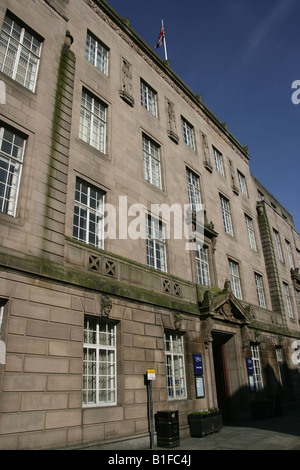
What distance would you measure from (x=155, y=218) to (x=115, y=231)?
3.13 meters

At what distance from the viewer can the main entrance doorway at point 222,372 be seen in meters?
18.8

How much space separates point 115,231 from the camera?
45.7 feet

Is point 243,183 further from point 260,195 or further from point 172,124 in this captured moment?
point 172,124

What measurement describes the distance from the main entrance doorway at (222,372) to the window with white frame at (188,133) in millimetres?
12061

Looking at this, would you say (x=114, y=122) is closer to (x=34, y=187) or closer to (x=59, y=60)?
(x=59, y=60)

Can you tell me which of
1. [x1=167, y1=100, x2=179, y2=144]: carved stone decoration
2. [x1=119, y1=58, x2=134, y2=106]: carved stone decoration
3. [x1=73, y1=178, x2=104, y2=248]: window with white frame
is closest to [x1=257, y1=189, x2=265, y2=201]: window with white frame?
[x1=167, y1=100, x2=179, y2=144]: carved stone decoration

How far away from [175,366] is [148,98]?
1435 cm

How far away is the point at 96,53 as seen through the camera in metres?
17.3

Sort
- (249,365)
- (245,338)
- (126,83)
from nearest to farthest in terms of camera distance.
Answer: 1. (126,83)
2. (245,338)
3. (249,365)

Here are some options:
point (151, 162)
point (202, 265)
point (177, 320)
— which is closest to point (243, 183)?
point (202, 265)

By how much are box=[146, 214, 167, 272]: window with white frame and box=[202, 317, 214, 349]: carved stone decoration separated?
10.6ft
